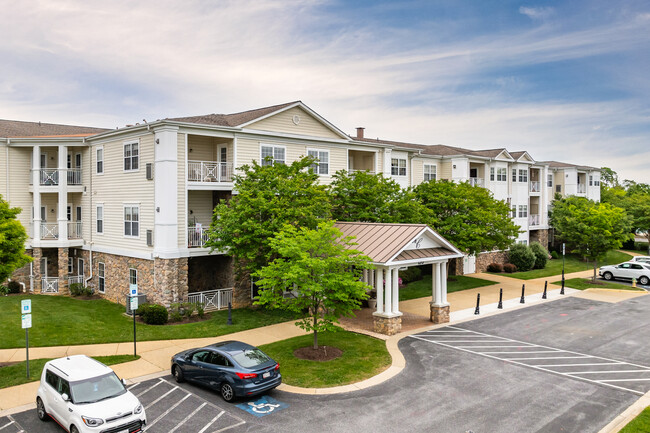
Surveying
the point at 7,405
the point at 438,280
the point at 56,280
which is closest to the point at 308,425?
the point at 7,405

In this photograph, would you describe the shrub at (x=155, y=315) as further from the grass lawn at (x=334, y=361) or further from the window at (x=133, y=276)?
the grass lawn at (x=334, y=361)

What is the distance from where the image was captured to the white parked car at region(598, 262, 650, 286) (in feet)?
117

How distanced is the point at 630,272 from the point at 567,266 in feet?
25.2

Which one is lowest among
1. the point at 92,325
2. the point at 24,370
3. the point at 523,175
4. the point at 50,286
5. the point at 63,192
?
the point at 24,370

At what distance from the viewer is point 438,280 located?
22.5 m

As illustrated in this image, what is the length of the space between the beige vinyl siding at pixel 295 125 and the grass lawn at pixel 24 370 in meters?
13.5

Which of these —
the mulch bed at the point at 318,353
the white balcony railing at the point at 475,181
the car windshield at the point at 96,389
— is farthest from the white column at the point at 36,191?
the white balcony railing at the point at 475,181

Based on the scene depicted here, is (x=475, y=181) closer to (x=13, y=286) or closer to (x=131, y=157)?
(x=131, y=157)

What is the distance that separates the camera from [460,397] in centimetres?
1370

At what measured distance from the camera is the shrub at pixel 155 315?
70.4 feet

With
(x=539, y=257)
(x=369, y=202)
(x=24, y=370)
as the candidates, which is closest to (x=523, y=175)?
(x=539, y=257)

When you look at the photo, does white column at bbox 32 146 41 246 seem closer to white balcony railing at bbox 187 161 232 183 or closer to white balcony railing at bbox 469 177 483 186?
white balcony railing at bbox 187 161 232 183

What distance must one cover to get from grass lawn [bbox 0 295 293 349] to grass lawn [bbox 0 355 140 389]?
2.25 metres

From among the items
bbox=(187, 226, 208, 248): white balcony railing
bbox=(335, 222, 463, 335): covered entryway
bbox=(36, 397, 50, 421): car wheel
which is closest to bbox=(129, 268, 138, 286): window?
bbox=(187, 226, 208, 248): white balcony railing
